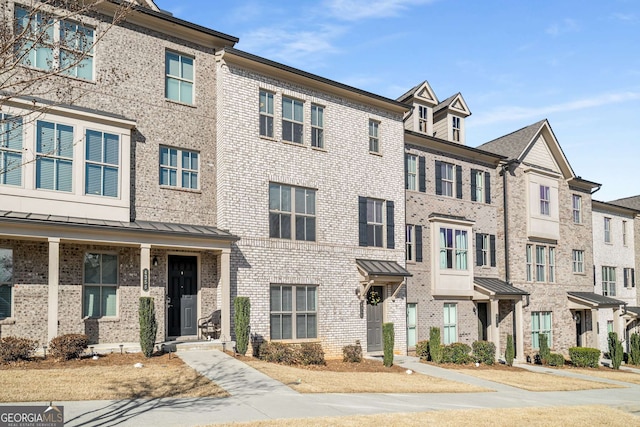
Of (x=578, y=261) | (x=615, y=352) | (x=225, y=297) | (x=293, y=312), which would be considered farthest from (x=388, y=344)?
(x=578, y=261)

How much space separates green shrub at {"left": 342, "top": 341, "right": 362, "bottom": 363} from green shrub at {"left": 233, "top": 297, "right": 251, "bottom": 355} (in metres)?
4.46

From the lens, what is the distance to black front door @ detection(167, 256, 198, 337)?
18.7 meters

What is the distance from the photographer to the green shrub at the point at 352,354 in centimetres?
2102

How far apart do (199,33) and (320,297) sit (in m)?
9.88

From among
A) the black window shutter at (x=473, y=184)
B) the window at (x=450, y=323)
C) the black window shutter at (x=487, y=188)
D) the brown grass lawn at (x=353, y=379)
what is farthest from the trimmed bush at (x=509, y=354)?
the brown grass lawn at (x=353, y=379)

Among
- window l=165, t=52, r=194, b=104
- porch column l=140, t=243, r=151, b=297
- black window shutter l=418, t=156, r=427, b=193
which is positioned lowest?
porch column l=140, t=243, r=151, b=297

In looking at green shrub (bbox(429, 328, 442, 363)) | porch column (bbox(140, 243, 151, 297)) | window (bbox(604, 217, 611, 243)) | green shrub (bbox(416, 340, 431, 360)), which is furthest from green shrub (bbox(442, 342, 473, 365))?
window (bbox(604, 217, 611, 243))

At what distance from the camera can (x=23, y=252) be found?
15961 mm

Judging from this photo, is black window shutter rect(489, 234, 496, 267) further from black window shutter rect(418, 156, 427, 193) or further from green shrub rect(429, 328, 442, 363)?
green shrub rect(429, 328, 442, 363)

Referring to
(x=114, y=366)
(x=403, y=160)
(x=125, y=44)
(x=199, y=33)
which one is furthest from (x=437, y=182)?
(x=114, y=366)

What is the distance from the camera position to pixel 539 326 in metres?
30.8

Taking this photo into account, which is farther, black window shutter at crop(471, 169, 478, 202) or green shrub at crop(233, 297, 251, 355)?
black window shutter at crop(471, 169, 478, 202)

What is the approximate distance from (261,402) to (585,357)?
70.9 feet

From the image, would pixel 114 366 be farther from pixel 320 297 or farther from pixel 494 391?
pixel 494 391
